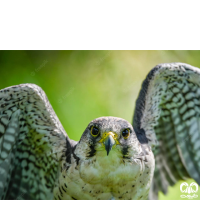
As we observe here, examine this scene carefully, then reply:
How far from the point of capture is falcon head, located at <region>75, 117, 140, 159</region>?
3.68 m

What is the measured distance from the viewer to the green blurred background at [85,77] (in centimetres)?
573

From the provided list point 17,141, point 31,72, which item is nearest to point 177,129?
point 17,141

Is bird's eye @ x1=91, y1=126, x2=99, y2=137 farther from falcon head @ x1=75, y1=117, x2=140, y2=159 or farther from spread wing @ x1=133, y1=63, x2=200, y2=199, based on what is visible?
spread wing @ x1=133, y1=63, x2=200, y2=199

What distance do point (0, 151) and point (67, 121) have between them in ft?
5.45

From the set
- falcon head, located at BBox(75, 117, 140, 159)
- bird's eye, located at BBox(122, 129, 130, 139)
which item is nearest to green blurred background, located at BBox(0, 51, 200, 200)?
falcon head, located at BBox(75, 117, 140, 159)

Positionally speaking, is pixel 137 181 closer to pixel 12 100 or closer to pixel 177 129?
pixel 177 129

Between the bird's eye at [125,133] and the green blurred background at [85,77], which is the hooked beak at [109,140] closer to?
the bird's eye at [125,133]

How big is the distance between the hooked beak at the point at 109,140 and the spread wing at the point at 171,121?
0.87 meters

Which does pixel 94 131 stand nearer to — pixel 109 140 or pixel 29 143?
pixel 109 140

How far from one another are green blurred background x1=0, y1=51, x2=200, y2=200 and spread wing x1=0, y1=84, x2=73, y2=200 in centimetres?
110

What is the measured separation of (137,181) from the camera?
3908 millimetres

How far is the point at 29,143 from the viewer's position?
14.6 ft

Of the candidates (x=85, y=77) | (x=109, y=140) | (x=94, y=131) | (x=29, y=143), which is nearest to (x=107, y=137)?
(x=109, y=140)

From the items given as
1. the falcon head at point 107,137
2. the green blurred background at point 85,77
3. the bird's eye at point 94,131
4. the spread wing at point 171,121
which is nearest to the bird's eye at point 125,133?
the falcon head at point 107,137
